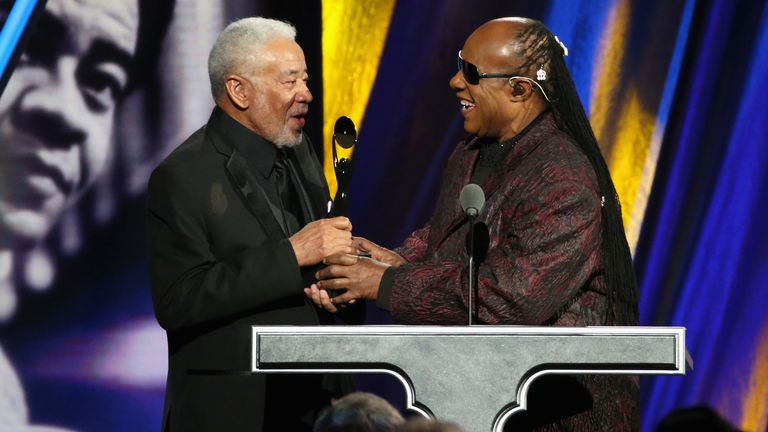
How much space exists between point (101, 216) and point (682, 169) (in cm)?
228

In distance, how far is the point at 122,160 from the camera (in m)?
4.85

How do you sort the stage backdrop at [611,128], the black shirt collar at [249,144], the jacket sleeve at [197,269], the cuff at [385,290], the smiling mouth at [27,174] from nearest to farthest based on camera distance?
the cuff at [385,290]
the jacket sleeve at [197,269]
the black shirt collar at [249,144]
the smiling mouth at [27,174]
the stage backdrop at [611,128]

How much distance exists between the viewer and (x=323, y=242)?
3.20 meters

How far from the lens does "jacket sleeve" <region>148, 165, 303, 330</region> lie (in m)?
3.18

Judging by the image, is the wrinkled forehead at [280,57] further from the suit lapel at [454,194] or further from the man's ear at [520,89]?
the man's ear at [520,89]

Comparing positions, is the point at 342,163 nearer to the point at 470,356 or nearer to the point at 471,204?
the point at 471,204

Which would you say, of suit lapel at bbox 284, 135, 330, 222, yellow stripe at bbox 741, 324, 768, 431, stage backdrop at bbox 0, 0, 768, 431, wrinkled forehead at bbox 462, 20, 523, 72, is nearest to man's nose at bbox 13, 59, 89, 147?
stage backdrop at bbox 0, 0, 768, 431

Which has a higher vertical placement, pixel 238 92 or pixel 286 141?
pixel 238 92

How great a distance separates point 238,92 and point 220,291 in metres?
0.65

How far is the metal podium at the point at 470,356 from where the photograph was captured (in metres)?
2.57

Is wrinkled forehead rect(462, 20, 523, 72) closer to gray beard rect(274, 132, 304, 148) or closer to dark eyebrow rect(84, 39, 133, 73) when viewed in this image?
gray beard rect(274, 132, 304, 148)

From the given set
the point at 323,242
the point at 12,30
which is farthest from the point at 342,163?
the point at 12,30

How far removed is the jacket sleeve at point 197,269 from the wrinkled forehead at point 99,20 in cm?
169

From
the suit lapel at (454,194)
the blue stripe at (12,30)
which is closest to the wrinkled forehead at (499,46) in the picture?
the suit lapel at (454,194)
